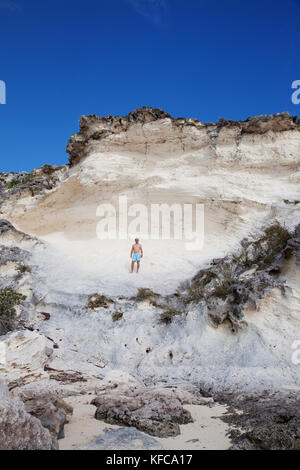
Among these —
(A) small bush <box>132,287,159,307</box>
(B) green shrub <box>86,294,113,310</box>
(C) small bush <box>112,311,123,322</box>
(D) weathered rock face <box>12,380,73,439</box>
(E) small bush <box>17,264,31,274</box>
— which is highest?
(E) small bush <box>17,264,31,274</box>

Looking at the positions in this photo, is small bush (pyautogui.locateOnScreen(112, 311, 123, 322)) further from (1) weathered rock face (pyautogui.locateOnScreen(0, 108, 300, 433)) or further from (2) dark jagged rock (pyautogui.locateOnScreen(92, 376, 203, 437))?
Answer: (2) dark jagged rock (pyautogui.locateOnScreen(92, 376, 203, 437))

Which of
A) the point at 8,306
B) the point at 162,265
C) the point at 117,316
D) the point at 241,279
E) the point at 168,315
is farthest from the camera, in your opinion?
the point at 162,265

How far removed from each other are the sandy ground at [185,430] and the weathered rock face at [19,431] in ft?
1.18

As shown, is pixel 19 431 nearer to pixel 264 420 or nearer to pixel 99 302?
pixel 264 420

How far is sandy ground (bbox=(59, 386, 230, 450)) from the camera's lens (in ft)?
10.6

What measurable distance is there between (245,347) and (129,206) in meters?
7.80

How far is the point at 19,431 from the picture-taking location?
9.24 ft

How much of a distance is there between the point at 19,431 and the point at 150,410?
160 centimetres

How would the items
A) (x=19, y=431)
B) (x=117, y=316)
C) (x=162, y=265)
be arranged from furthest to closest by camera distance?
(x=162, y=265) → (x=117, y=316) → (x=19, y=431)

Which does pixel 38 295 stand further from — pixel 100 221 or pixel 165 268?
pixel 100 221

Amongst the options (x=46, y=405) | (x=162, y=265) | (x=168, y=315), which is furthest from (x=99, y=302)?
(x=46, y=405)

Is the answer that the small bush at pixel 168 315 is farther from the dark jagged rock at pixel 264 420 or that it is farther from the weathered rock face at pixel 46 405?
the weathered rock face at pixel 46 405

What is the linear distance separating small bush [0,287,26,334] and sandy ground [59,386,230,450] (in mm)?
3491

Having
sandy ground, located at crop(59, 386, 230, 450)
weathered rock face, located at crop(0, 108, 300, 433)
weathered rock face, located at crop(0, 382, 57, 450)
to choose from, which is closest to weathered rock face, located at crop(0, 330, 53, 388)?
weathered rock face, located at crop(0, 108, 300, 433)
